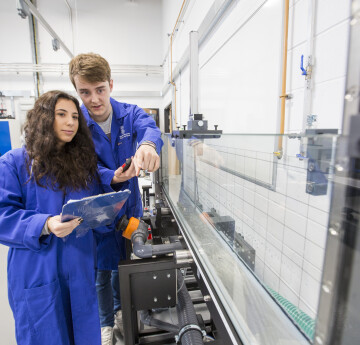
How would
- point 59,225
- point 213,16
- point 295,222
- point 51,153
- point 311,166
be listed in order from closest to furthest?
point 311,166 < point 295,222 < point 59,225 < point 51,153 < point 213,16

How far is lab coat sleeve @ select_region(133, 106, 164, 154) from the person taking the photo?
117 centimetres

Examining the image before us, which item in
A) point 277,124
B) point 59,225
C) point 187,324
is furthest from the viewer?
point 277,124

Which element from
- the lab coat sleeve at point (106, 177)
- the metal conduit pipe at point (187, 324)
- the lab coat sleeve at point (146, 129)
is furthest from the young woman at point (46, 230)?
the metal conduit pipe at point (187, 324)

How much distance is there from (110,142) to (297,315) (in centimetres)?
119

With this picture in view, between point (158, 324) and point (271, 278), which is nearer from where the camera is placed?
point (271, 278)

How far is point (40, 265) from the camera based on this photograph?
3.27ft

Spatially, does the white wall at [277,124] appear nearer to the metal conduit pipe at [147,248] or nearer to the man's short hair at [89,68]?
the metal conduit pipe at [147,248]

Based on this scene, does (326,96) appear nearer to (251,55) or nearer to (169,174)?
(251,55)

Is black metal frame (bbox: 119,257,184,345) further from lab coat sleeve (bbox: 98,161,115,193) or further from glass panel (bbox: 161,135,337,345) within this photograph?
lab coat sleeve (bbox: 98,161,115,193)

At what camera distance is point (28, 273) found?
0.99m

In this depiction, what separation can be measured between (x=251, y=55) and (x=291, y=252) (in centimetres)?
131

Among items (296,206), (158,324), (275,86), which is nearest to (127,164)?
(296,206)

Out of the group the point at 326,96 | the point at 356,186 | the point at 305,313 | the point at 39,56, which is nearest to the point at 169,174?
the point at 326,96

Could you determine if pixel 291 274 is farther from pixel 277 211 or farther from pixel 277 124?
pixel 277 124
